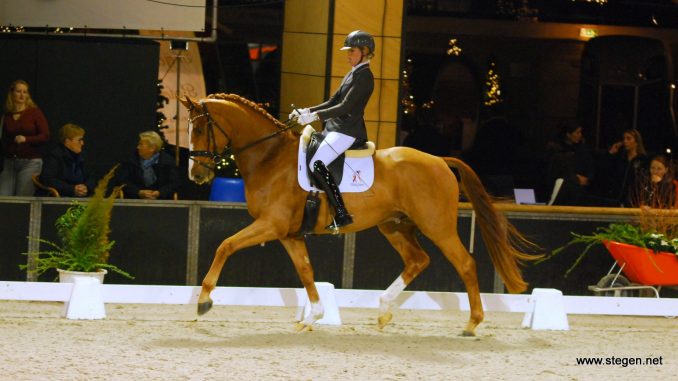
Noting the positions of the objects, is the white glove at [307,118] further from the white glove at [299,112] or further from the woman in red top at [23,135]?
the woman in red top at [23,135]

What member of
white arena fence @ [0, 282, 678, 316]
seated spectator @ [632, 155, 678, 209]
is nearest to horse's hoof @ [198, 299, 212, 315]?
white arena fence @ [0, 282, 678, 316]

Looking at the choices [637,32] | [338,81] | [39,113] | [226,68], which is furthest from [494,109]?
[39,113]

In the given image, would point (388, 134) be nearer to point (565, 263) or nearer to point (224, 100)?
point (565, 263)

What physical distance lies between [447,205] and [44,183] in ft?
12.0

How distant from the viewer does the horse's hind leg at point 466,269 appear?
31.4ft

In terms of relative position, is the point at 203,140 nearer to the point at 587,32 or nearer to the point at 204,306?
the point at 204,306

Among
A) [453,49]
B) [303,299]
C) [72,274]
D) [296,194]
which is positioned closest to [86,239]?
[72,274]

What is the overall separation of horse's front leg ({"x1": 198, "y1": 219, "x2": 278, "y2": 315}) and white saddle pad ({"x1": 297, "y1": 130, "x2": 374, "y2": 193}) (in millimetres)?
474

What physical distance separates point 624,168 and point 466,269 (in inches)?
143

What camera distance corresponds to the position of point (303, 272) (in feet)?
30.9

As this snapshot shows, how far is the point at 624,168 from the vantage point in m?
12.6

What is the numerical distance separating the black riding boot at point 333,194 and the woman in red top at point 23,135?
130 inches

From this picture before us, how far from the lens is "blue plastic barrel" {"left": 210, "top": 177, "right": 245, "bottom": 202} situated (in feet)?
37.6

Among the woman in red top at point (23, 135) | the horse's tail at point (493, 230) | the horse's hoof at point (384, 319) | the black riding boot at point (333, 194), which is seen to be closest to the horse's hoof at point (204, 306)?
the black riding boot at point (333, 194)
